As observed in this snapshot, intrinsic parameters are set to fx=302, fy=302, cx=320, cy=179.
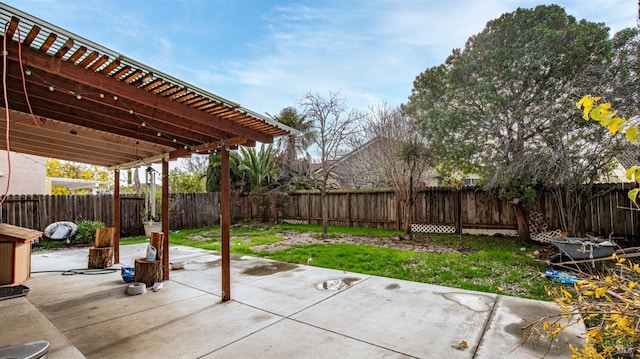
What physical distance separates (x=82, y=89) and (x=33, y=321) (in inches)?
88.9

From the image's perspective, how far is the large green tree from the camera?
6387 mm

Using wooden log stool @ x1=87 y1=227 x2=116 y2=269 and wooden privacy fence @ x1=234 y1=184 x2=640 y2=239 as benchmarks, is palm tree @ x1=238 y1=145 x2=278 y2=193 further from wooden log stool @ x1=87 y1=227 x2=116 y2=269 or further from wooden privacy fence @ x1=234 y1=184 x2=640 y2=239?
wooden log stool @ x1=87 y1=227 x2=116 y2=269

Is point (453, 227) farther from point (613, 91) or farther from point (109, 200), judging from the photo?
point (109, 200)

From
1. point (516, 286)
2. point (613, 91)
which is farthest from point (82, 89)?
point (613, 91)

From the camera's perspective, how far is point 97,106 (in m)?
3.29

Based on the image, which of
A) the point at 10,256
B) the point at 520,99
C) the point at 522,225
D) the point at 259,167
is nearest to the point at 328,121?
the point at 520,99

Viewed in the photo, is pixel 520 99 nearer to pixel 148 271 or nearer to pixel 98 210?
pixel 148 271

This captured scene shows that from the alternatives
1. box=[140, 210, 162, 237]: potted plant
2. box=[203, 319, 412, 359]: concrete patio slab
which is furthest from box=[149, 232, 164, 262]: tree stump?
box=[140, 210, 162, 237]: potted plant

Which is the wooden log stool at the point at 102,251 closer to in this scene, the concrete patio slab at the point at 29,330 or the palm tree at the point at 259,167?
the concrete patio slab at the point at 29,330

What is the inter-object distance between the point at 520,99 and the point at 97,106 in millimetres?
8186

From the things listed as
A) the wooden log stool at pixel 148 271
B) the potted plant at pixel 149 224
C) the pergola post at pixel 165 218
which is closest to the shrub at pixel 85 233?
the potted plant at pixel 149 224

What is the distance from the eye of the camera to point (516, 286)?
4172 millimetres

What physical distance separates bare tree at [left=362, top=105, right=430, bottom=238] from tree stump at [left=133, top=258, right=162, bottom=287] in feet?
20.0

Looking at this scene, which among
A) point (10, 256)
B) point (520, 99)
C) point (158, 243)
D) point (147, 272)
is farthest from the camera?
point (520, 99)
